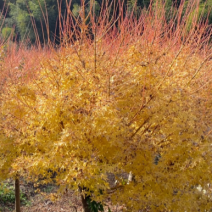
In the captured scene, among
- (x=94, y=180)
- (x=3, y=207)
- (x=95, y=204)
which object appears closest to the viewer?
(x=94, y=180)

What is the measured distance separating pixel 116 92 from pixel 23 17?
2470cm

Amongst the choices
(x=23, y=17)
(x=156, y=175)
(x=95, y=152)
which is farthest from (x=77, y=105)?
(x=23, y=17)

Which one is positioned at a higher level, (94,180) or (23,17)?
(94,180)

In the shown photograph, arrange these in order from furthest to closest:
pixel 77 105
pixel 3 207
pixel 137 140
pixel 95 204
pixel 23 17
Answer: pixel 23 17
pixel 3 207
pixel 95 204
pixel 137 140
pixel 77 105

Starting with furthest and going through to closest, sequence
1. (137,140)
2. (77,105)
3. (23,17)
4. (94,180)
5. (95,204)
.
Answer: (23,17) < (95,204) < (137,140) < (77,105) < (94,180)

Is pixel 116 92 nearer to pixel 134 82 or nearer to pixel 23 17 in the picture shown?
pixel 134 82

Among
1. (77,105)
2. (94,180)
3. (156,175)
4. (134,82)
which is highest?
(134,82)

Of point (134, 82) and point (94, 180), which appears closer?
point (94, 180)

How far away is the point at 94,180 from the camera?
2.13 metres

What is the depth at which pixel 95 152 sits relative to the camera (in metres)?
2.26

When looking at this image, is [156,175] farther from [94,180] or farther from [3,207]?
[3,207]

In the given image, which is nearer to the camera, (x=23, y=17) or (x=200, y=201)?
(x=200, y=201)

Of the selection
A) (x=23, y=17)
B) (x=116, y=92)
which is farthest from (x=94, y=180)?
(x=23, y=17)

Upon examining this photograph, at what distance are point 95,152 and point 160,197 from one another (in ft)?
2.86
